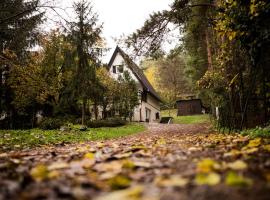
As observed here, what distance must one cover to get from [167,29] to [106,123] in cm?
1306

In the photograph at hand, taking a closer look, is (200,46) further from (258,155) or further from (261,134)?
(258,155)

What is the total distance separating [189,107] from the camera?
49.8 metres

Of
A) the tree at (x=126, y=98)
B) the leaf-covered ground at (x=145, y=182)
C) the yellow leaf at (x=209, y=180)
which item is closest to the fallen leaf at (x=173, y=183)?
the leaf-covered ground at (x=145, y=182)

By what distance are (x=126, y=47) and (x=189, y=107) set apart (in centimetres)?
3517

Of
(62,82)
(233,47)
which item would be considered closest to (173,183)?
(233,47)

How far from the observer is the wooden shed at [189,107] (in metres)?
49.5

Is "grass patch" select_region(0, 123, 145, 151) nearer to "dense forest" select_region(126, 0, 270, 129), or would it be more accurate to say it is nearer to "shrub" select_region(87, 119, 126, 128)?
"dense forest" select_region(126, 0, 270, 129)

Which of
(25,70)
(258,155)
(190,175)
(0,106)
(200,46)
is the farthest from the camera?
(200,46)

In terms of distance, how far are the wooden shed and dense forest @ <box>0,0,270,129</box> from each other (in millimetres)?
12020

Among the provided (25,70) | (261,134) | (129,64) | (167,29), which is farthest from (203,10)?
(261,134)

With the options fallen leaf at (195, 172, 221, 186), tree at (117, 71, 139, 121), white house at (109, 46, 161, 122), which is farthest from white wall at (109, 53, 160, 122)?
fallen leaf at (195, 172, 221, 186)

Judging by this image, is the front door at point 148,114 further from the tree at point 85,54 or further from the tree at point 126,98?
the tree at point 85,54

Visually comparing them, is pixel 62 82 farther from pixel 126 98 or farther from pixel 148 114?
pixel 148 114

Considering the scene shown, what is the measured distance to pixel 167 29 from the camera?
51.0ft
